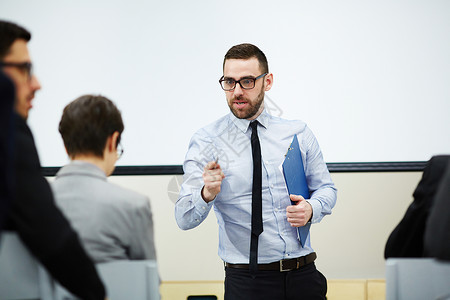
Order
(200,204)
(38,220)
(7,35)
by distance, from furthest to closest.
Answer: (200,204), (7,35), (38,220)

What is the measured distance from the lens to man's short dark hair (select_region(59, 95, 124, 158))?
126cm

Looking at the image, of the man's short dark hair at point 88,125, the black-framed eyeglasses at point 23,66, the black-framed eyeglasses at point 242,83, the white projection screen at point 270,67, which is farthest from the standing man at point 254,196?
the black-framed eyeglasses at point 23,66

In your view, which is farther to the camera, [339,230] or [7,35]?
[339,230]

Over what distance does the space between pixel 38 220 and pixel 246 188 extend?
1152 mm

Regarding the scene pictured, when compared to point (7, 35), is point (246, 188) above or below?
below

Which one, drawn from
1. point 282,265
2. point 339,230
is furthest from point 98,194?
point 339,230

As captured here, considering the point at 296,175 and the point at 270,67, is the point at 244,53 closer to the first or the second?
the point at 296,175

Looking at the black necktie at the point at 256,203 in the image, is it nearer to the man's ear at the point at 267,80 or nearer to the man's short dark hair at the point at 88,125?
the man's ear at the point at 267,80

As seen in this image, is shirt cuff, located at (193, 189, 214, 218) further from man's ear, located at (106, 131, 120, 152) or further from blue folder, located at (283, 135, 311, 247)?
man's ear, located at (106, 131, 120, 152)

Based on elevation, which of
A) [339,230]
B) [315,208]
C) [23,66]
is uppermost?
[23,66]

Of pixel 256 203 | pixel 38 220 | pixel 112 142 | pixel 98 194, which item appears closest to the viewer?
pixel 38 220

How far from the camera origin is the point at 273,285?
1.86 m

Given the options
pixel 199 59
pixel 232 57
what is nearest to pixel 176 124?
pixel 199 59

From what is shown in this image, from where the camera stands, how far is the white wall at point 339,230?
276cm
